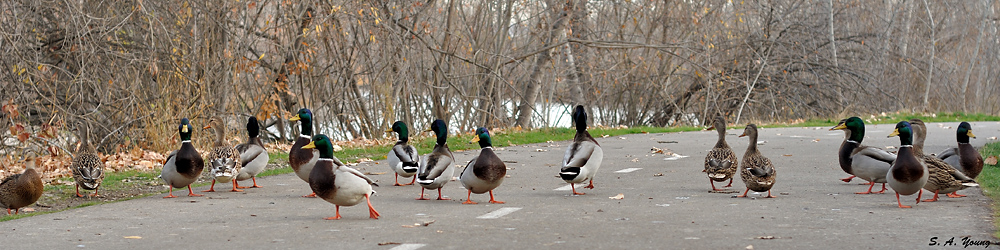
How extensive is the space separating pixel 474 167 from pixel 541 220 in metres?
1.38

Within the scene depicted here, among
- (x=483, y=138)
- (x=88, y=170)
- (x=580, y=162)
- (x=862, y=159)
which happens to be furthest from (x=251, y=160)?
(x=862, y=159)

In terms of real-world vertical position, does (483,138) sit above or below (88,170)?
above

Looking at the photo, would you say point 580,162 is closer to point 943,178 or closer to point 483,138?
point 483,138

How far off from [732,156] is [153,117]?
10.3 metres

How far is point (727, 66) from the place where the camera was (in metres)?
28.2

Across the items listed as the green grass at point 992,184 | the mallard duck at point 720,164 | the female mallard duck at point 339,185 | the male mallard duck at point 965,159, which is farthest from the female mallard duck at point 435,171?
the male mallard duck at point 965,159

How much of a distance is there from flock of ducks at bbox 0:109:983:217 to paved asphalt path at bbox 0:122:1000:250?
8.2 inches

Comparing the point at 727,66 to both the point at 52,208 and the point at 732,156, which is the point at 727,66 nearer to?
the point at 732,156

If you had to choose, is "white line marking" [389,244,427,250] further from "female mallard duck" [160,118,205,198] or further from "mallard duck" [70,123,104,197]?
"mallard duck" [70,123,104,197]

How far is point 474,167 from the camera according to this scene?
29.5ft

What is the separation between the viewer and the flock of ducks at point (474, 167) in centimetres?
814

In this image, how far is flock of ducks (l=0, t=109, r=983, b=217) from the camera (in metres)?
8.14

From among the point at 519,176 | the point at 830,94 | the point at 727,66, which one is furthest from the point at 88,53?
the point at 830,94
